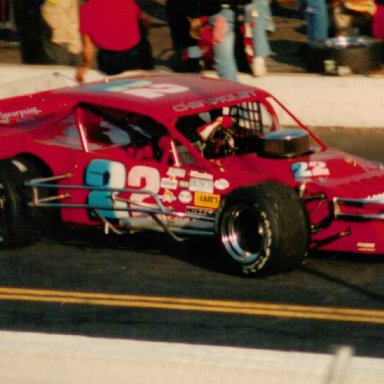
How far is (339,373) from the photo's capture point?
537 centimetres

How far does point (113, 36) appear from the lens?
1518cm

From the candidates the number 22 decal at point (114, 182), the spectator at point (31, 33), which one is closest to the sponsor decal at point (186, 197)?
the number 22 decal at point (114, 182)

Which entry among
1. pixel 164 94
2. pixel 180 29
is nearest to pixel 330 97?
pixel 180 29

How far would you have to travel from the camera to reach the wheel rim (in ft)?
31.5

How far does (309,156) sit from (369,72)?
→ 5.21 metres

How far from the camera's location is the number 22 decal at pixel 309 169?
33.1ft

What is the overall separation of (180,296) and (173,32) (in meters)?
7.86

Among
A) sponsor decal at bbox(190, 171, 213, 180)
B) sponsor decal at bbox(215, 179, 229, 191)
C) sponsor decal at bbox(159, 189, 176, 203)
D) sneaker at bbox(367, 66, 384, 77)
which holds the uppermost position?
sponsor decal at bbox(190, 171, 213, 180)

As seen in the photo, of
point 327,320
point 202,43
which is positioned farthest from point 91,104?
point 202,43

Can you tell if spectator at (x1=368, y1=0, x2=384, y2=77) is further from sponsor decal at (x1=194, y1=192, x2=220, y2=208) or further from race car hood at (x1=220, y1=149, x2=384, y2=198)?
sponsor decal at (x1=194, y1=192, x2=220, y2=208)

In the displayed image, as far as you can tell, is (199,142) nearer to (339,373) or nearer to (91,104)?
(91,104)

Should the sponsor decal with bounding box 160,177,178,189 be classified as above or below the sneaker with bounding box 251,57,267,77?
above

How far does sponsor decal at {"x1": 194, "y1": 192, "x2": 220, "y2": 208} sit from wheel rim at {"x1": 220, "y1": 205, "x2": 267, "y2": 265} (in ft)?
1.22

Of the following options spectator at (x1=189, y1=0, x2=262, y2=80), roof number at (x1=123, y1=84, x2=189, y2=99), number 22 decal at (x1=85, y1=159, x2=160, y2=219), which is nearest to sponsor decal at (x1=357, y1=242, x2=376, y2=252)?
number 22 decal at (x1=85, y1=159, x2=160, y2=219)
